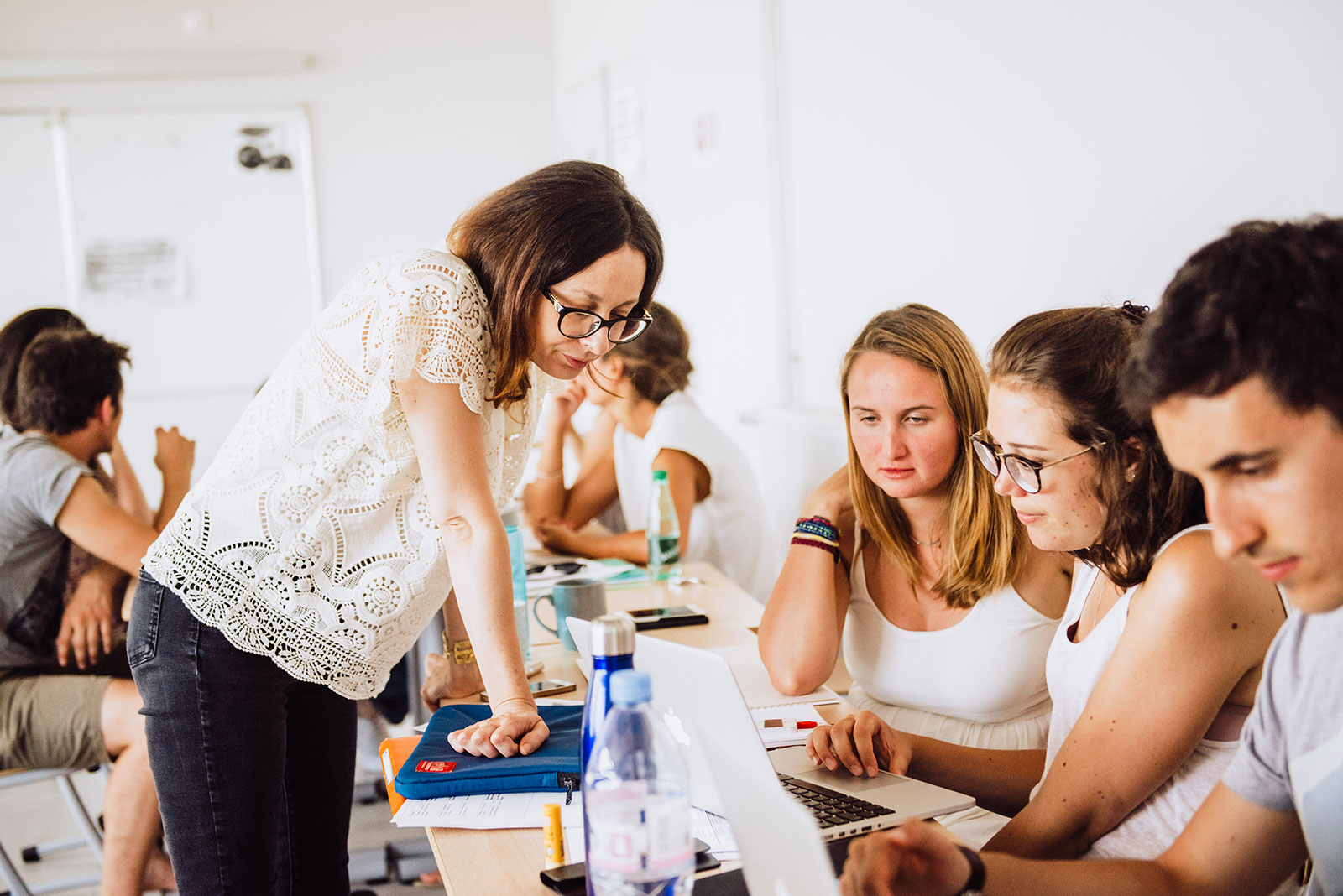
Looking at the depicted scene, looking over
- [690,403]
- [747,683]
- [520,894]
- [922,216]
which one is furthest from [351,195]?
[520,894]

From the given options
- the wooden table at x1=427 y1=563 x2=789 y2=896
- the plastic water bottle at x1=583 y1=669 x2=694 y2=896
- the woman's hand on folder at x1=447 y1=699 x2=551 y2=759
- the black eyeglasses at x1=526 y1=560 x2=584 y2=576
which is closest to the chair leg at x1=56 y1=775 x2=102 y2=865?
the black eyeglasses at x1=526 y1=560 x2=584 y2=576

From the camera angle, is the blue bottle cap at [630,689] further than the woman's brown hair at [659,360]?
No

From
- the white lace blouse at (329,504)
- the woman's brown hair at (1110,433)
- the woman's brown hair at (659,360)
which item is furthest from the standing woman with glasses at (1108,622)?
the woman's brown hair at (659,360)

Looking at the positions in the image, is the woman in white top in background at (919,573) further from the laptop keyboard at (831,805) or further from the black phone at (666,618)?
the laptop keyboard at (831,805)

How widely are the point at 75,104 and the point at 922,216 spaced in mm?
4431

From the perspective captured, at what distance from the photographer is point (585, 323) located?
52.7 inches

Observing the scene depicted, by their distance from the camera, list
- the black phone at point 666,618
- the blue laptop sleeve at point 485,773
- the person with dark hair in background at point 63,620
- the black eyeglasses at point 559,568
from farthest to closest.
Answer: the black eyeglasses at point 559,568
the person with dark hair in background at point 63,620
the black phone at point 666,618
the blue laptop sleeve at point 485,773

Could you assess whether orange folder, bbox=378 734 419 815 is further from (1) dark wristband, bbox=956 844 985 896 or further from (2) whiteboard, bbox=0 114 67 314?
(2) whiteboard, bbox=0 114 67 314

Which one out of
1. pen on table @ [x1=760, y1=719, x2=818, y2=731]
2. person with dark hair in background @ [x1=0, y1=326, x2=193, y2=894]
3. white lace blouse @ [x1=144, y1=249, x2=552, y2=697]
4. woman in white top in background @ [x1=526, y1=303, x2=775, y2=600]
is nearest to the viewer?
white lace blouse @ [x1=144, y1=249, x2=552, y2=697]

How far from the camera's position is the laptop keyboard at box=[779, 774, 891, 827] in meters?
1.03

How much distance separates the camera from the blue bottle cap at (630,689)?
0.79m

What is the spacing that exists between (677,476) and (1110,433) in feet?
4.76

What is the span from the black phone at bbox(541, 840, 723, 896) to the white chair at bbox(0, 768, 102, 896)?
5.23ft

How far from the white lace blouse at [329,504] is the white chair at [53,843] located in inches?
45.6
